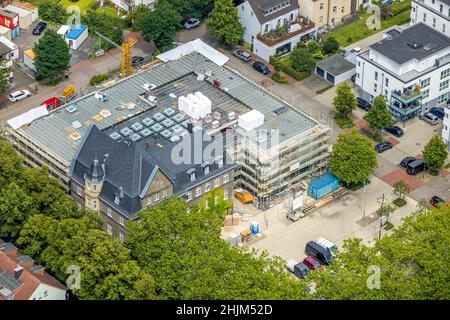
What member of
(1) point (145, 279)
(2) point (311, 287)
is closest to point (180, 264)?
(1) point (145, 279)

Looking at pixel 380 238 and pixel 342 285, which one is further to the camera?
pixel 380 238

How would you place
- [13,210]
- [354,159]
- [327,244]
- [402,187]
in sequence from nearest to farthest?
[13,210] < [327,244] < [402,187] < [354,159]

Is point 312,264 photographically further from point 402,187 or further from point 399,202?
point 402,187

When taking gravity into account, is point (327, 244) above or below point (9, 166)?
below

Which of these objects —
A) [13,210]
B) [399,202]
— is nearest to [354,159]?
[399,202]

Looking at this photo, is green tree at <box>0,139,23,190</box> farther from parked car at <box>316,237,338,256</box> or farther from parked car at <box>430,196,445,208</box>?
parked car at <box>430,196,445,208</box>

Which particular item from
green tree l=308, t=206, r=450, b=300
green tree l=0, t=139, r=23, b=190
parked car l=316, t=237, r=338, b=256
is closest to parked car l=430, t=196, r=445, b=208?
parked car l=316, t=237, r=338, b=256

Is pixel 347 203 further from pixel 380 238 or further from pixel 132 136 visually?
pixel 132 136
